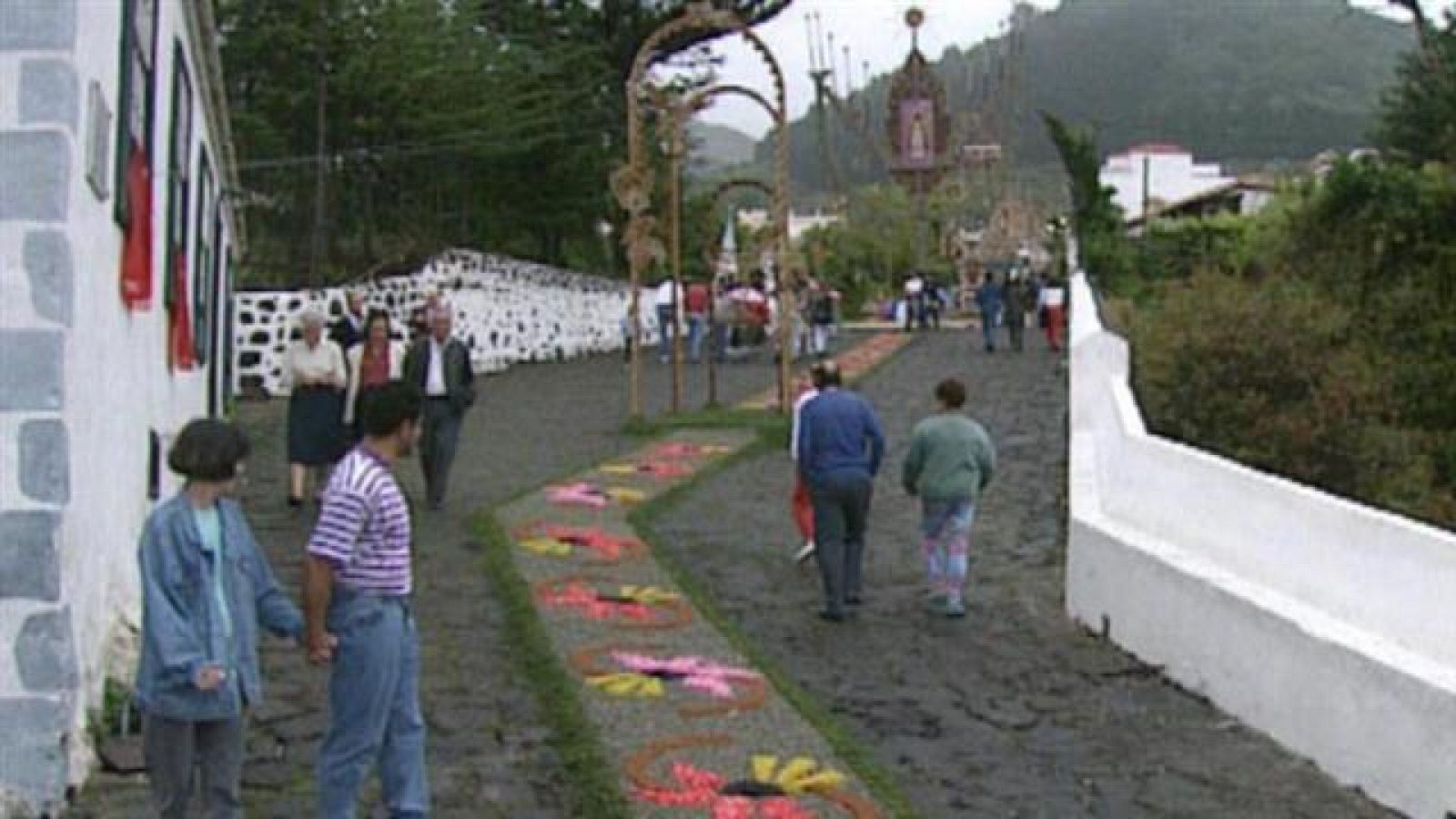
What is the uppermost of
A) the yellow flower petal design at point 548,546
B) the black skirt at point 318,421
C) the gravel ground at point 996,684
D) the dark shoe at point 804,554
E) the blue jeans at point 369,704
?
the black skirt at point 318,421

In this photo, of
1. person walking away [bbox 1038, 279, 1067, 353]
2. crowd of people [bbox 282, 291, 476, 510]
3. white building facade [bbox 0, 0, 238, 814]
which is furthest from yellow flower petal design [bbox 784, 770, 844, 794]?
person walking away [bbox 1038, 279, 1067, 353]

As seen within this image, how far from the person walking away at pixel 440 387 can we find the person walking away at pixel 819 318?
682 inches

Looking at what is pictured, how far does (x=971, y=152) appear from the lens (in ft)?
227

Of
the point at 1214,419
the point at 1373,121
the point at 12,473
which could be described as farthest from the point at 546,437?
the point at 1373,121

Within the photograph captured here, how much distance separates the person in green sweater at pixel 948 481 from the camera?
11.2 meters

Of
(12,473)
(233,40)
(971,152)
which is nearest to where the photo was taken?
(12,473)

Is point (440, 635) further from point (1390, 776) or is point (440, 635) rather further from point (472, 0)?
point (472, 0)

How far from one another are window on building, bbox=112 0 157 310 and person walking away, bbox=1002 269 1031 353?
23839mm

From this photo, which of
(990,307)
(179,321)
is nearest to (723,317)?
(990,307)

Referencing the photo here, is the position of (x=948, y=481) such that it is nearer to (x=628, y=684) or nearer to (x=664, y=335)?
(x=628, y=684)

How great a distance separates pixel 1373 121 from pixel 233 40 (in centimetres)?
3090

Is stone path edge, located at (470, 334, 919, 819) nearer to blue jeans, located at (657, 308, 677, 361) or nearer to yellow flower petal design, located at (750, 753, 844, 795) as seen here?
yellow flower petal design, located at (750, 753, 844, 795)

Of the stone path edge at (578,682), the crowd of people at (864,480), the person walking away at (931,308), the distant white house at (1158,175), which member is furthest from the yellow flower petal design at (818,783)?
the distant white house at (1158,175)

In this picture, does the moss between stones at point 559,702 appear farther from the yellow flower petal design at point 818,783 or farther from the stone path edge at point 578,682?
the yellow flower petal design at point 818,783
